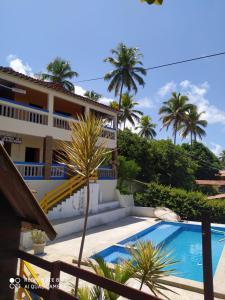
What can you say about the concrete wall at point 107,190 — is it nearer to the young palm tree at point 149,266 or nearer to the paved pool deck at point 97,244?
the paved pool deck at point 97,244

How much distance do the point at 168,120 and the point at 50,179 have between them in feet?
104

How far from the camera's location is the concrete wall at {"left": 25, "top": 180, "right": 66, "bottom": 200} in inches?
614

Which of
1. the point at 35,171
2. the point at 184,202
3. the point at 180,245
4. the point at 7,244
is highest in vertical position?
the point at 35,171

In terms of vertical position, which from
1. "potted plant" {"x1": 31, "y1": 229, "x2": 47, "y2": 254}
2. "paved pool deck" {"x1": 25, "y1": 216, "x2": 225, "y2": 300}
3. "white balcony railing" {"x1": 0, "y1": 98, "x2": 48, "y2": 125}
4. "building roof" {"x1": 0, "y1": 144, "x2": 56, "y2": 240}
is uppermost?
"white balcony railing" {"x1": 0, "y1": 98, "x2": 48, "y2": 125}

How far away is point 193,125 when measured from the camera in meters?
47.3

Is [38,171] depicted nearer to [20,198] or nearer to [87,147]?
[87,147]

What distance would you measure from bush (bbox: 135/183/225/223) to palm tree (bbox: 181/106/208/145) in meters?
26.4

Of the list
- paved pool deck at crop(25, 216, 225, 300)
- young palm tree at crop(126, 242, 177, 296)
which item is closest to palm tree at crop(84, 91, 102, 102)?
paved pool deck at crop(25, 216, 225, 300)

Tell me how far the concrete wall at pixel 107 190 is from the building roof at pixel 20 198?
16818 millimetres

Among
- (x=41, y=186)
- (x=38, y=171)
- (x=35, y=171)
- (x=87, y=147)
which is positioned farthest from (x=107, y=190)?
(x=87, y=147)

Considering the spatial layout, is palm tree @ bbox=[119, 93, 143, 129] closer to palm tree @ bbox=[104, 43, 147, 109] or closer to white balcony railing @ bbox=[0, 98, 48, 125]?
palm tree @ bbox=[104, 43, 147, 109]

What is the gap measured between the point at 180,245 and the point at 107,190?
7.50m

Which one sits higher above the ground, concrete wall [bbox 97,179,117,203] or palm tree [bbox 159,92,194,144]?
palm tree [bbox 159,92,194,144]

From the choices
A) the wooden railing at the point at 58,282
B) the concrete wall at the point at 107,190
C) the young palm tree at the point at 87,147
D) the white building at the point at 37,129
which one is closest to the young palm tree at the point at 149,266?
the young palm tree at the point at 87,147
